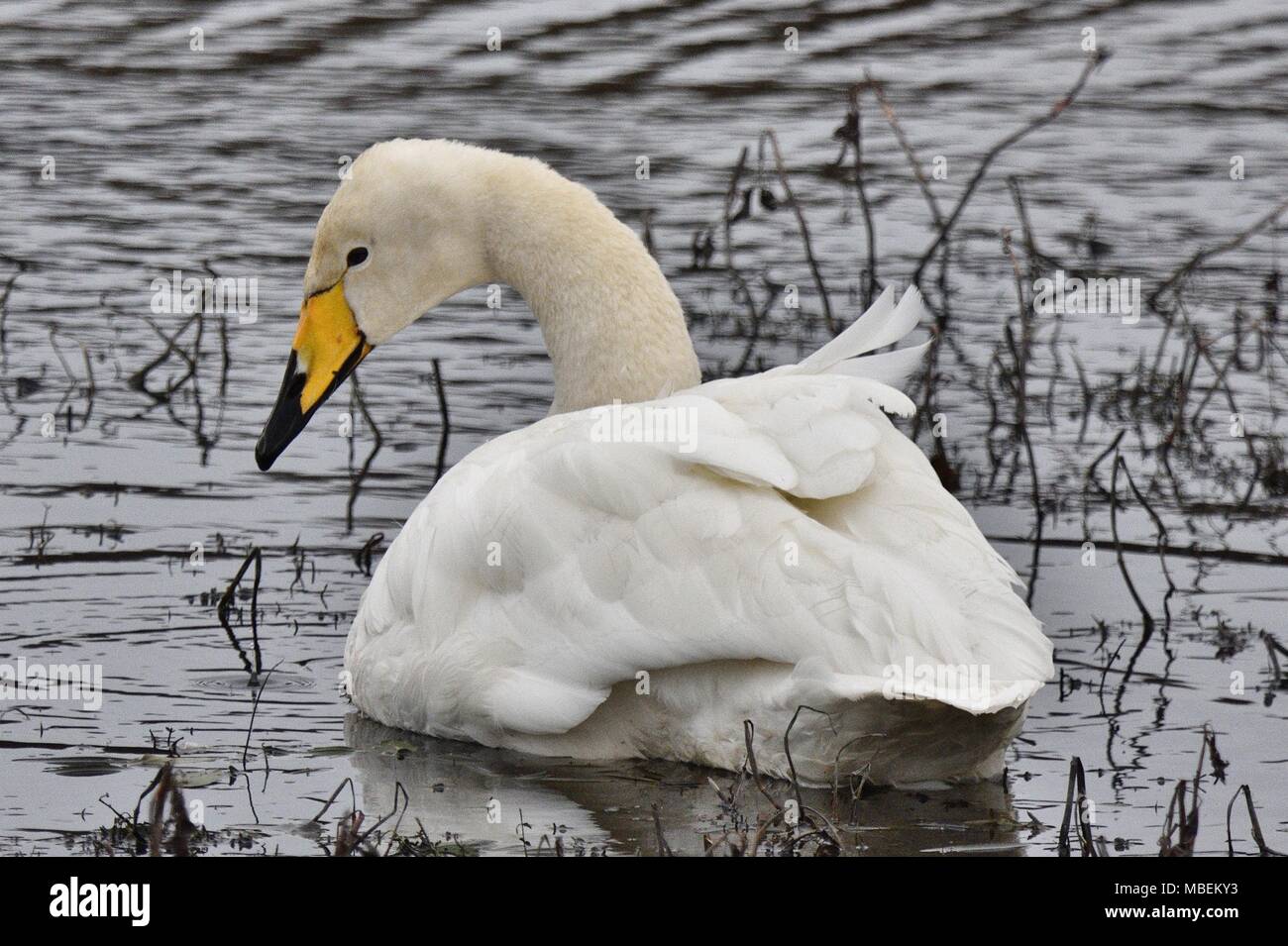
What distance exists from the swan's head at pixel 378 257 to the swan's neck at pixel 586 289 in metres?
0.10

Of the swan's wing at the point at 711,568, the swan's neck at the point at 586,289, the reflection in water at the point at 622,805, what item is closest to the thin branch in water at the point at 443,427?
the swan's neck at the point at 586,289

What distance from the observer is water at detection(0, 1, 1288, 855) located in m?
5.91

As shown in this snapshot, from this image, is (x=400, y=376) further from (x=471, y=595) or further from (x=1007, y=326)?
(x=471, y=595)

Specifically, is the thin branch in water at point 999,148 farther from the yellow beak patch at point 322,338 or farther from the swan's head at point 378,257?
the yellow beak patch at point 322,338

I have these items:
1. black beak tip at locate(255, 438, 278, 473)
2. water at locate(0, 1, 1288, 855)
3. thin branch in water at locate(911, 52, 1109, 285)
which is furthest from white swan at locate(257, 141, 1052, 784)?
thin branch in water at locate(911, 52, 1109, 285)

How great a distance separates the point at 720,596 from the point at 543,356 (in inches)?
209

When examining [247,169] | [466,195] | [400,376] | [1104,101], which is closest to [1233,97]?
[1104,101]

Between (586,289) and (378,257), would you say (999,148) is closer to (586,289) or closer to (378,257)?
(586,289)

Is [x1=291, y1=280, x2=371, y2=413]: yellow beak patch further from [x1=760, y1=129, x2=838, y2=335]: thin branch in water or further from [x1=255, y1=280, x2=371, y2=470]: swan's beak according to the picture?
[x1=760, y1=129, x2=838, y2=335]: thin branch in water

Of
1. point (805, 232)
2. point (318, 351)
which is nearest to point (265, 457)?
point (318, 351)

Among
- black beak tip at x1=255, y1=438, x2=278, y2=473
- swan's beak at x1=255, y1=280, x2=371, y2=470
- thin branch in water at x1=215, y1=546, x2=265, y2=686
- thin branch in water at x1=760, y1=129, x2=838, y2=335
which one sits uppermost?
thin branch in water at x1=760, y1=129, x2=838, y2=335

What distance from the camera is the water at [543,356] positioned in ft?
→ 19.4

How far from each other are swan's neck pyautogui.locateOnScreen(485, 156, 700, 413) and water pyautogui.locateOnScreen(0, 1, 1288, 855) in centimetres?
104

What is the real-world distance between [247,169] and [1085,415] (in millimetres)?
6013
